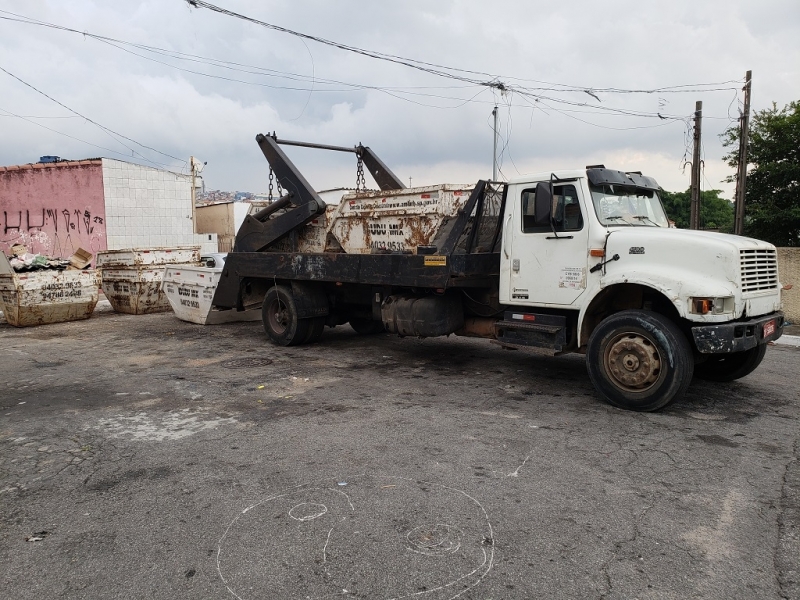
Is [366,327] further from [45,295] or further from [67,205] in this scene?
[67,205]

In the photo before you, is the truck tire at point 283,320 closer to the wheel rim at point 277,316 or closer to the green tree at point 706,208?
the wheel rim at point 277,316

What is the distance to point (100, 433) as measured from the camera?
5.29m

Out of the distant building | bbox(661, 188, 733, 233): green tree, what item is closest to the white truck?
the distant building

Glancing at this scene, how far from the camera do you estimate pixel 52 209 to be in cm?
1664

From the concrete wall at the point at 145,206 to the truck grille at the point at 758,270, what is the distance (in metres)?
14.4

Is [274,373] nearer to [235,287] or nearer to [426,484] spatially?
[235,287]

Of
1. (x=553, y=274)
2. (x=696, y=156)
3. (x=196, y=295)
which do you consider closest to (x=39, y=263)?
(x=196, y=295)

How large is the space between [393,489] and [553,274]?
3.31 meters

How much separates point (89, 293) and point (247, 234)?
15.7ft

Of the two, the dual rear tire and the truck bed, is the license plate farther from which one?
the dual rear tire

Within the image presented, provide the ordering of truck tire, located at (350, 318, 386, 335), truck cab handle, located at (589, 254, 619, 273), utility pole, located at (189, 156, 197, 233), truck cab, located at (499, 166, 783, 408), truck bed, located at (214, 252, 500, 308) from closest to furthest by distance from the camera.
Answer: truck cab, located at (499, 166, 783, 408), truck cab handle, located at (589, 254, 619, 273), truck bed, located at (214, 252, 500, 308), truck tire, located at (350, 318, 386, 335), utility pole, located at (189, 156, 197, 233)

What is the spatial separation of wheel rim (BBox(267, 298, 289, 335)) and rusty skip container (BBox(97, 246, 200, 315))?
198 inches

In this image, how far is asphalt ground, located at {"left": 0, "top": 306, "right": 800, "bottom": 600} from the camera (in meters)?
3.04

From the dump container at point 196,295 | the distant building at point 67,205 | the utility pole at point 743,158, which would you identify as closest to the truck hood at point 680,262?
the dump container at point 196,295
